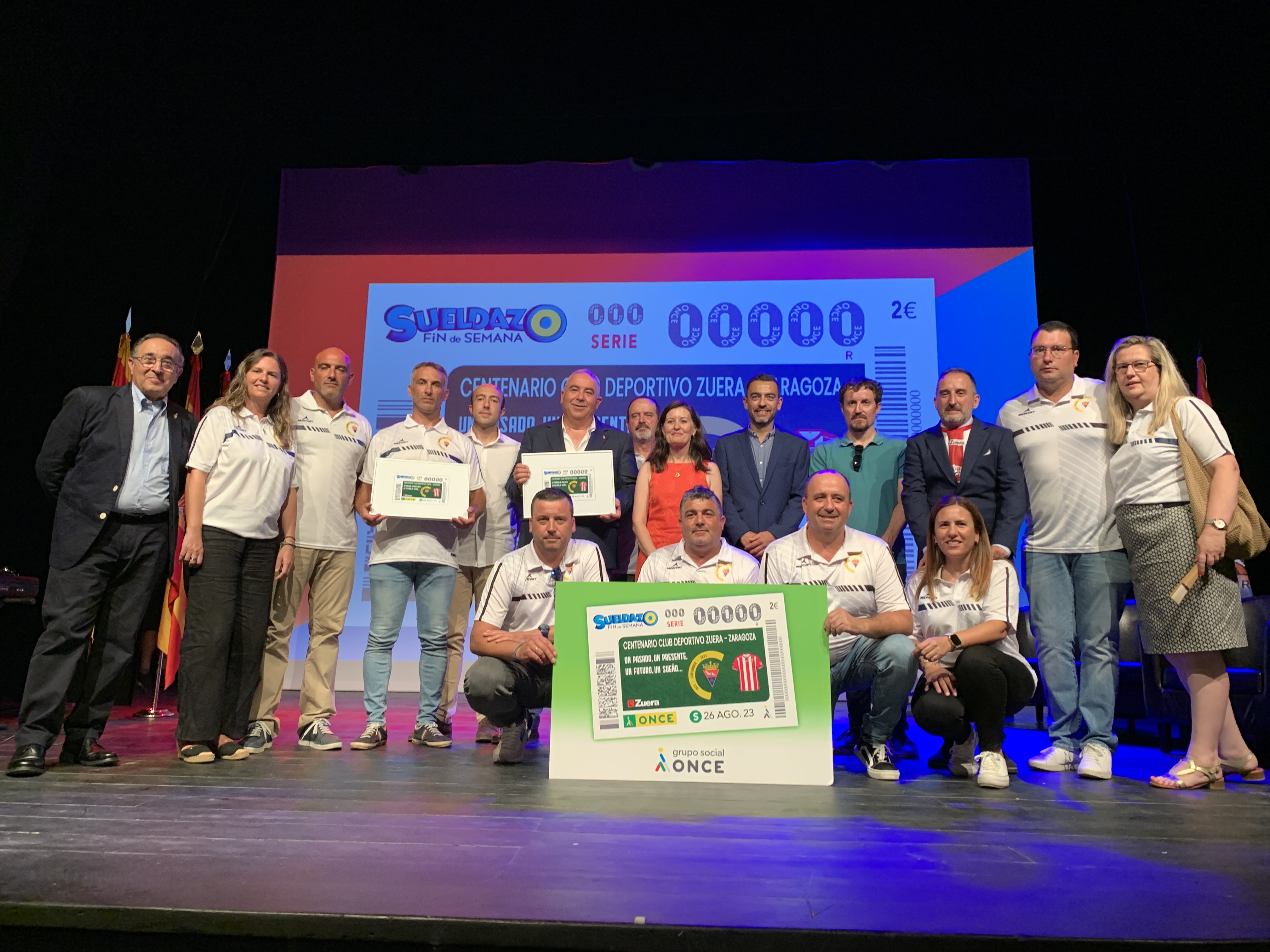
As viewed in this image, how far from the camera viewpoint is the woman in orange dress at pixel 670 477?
393cm

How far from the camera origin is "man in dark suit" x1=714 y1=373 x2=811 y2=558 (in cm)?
411

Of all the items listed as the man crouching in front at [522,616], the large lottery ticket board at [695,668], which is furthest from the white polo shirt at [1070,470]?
the man crouching in front at [522,616]

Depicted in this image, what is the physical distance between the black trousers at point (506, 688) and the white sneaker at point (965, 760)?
1536mm

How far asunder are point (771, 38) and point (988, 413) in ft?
9.74

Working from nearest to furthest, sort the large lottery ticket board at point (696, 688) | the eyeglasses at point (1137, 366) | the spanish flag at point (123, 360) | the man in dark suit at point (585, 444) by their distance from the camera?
the large lottery ticket board at point (696, 688) → the eyeglasses at point (1137, 366) → the man in dark suit at point (585, 444) → the spanish flag at point (123, 360)

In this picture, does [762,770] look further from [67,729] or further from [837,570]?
[67,729]

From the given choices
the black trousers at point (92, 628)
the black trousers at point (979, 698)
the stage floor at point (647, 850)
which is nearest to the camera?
the stage floor at point (647, 850)

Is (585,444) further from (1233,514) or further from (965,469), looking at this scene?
(1233,514)

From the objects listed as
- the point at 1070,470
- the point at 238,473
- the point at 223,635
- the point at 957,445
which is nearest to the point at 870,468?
the point at 957,445

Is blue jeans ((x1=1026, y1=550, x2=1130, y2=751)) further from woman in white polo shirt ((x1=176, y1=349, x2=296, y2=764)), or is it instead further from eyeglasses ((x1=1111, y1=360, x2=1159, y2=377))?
woman in white polo shirt ((x1=176, y1=349, x2=296, y2=764))

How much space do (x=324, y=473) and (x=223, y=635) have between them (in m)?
0.84

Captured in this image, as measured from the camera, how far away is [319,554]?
371 centimetres

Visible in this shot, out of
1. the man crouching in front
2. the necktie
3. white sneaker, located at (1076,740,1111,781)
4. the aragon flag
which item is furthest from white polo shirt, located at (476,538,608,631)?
the aragon flag

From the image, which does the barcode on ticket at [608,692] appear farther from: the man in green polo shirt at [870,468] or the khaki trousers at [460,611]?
the man in green polo shirt at [870,468]
